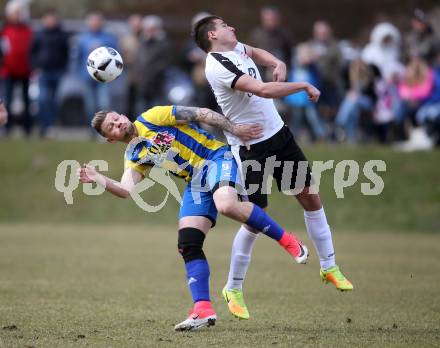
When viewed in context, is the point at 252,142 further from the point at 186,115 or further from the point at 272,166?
the point at 186,115

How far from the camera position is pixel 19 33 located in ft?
62.9

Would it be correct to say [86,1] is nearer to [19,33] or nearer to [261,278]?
[19,33]

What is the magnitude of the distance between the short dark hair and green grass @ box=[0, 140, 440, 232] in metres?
9.75

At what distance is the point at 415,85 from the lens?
18.2 meters

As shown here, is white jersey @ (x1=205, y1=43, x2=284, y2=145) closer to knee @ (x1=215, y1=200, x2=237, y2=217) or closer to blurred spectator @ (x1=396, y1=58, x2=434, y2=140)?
knee @ (x1=215, y1=200, x2=237, y2=217)

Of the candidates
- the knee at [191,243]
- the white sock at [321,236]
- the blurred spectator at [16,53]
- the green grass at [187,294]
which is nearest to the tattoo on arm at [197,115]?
the knee at [191,243]

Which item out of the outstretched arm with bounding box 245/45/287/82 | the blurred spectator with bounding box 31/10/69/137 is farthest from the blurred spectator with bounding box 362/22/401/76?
the outstretched arm with bounding box 245/45/287/82

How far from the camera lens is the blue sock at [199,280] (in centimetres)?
768

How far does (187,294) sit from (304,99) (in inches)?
369

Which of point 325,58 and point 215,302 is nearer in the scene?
point 215,302

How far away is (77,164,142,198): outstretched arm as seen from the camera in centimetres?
757

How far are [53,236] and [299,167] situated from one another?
27.3 ft

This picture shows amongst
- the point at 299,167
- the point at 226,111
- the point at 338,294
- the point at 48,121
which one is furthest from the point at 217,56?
the point at 48,121

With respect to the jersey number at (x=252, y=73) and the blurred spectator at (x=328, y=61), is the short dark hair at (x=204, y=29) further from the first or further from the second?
the blurred spectator at (x=328, y=61)
